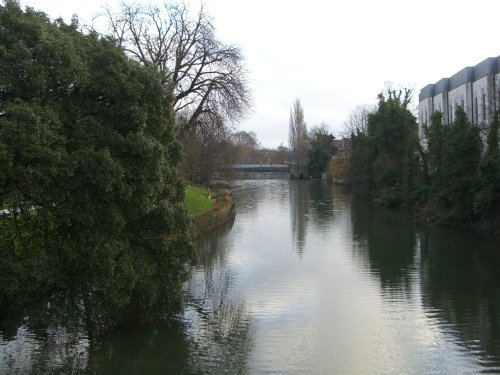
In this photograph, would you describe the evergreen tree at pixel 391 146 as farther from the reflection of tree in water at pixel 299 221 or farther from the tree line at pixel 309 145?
the tree line at pixel 309 145

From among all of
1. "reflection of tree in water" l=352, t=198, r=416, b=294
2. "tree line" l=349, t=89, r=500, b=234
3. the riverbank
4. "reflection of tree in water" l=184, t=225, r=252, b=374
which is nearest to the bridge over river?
"tree line" l=349, t=89, r=500, b=234

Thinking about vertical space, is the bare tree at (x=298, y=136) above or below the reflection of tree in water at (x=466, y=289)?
above

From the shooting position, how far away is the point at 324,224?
35469 mm

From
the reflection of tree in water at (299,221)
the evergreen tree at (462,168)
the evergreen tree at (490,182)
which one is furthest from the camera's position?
the evergreen tree at (462,168)

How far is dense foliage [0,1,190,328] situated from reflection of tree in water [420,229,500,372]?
6880 millimetres

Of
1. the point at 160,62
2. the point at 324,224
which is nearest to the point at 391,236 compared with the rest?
the point at 324,224

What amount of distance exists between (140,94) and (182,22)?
23.2 metres

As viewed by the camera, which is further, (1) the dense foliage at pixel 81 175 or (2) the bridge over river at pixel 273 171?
(2) the bridge over river at pixel 273 171

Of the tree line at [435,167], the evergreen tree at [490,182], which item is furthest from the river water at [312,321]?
the tree line at [435,167]

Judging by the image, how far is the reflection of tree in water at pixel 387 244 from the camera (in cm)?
1975

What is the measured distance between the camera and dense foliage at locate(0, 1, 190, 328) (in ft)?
32.2

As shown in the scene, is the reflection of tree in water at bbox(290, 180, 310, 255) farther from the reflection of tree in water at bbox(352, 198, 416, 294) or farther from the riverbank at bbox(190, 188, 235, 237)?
the riverbank at bbox(190, 188, 235, 237)

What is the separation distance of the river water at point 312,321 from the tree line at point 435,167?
131 inches

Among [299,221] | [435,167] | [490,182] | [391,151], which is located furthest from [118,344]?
[391,151]
